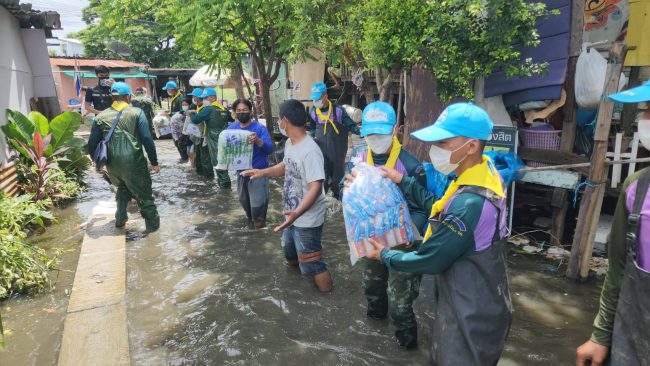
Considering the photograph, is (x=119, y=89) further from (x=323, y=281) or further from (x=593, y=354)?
(x=593, y=354)

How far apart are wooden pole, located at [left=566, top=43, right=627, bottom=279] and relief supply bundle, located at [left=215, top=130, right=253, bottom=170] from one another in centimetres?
384

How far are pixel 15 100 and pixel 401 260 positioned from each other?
8.65 m

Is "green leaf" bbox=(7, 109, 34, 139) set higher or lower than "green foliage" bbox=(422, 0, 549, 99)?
lower

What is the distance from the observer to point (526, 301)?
4.12 m

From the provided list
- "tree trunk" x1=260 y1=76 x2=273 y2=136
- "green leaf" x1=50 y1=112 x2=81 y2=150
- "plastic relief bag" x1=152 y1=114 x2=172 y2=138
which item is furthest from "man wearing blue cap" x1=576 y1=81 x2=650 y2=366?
"plastic relief bag" x1=152 y1=114 x2=172 y2=138

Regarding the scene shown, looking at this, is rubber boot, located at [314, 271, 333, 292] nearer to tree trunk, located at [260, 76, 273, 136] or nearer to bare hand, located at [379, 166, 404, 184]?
bare hand, located at [379, 166, 404, 184]

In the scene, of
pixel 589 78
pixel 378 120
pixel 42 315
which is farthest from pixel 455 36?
pixel 42 315

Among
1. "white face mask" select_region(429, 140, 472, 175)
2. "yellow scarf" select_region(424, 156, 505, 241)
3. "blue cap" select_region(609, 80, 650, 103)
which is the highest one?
"blue cap" select_region(609, 80, 650, 103)

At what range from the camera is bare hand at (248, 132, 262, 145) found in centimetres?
543

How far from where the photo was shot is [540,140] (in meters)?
5.24

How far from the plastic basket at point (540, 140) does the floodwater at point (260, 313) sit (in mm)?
1372

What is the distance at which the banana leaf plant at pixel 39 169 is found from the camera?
21.9ft

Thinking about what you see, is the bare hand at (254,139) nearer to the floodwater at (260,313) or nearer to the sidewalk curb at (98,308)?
the floodwater at (260,313)

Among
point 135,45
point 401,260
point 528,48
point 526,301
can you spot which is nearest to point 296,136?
point 401,260
